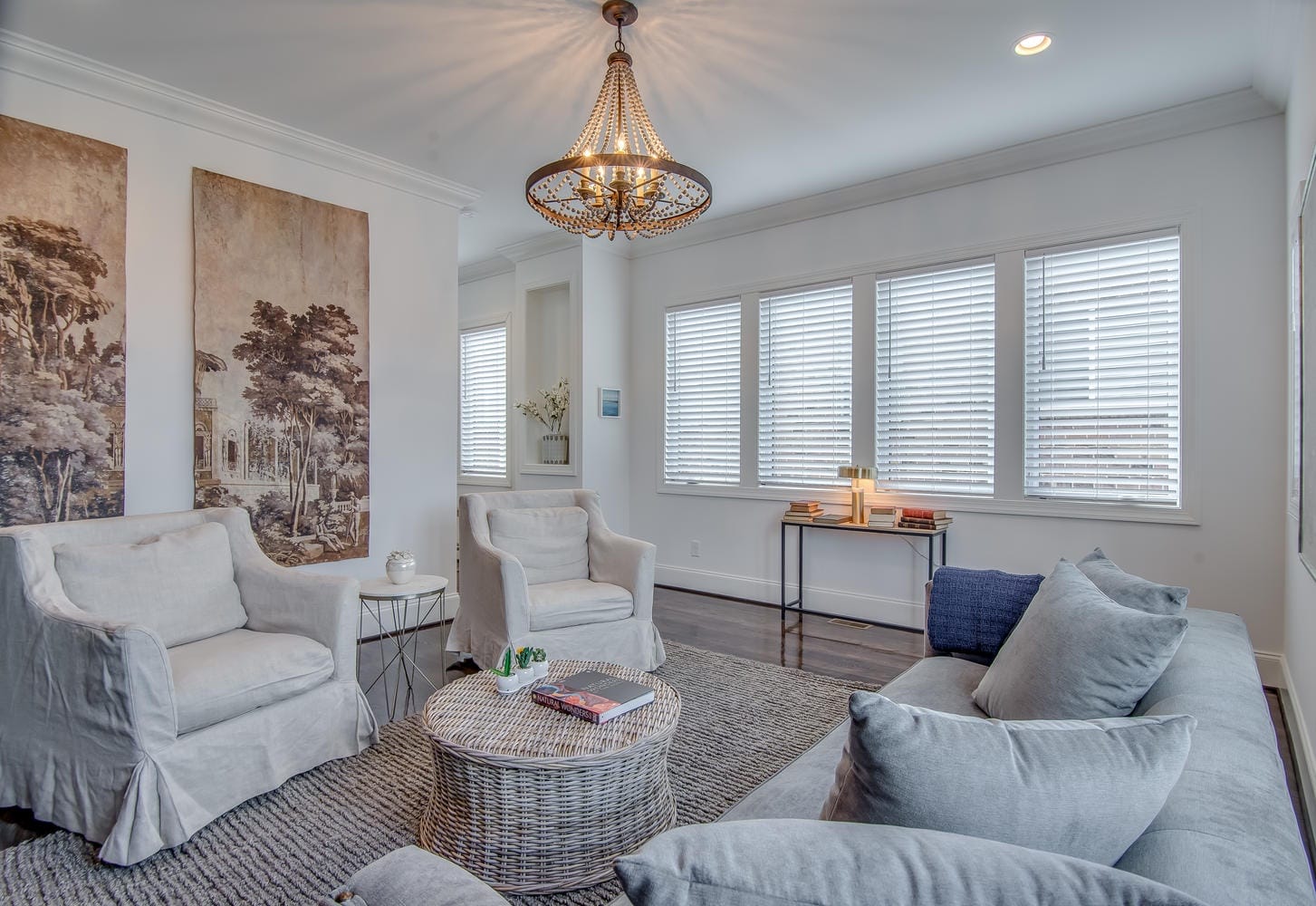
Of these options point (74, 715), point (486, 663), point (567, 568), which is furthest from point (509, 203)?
point (74, 715)

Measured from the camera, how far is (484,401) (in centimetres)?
695

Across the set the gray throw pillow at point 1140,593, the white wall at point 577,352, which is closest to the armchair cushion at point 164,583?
the gray throw pillow at point 1140,593

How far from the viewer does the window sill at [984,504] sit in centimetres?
372

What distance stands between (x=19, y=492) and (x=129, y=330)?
85 centimetres

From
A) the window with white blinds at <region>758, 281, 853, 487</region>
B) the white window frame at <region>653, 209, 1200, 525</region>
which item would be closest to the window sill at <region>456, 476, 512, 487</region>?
the white window frame at <region>653, 209, 1200, 525</region>

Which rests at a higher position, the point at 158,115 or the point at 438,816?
the point at 158,115

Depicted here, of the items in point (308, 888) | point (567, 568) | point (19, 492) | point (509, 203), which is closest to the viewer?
point (308, 888)

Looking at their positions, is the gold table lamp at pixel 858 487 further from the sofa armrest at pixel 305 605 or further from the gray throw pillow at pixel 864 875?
the gray throw pillow at pixel 864 875

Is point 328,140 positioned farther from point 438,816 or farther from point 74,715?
point 438,816

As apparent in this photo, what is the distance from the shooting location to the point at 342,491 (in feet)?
13.5

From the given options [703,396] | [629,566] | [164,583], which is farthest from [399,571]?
[703,396]

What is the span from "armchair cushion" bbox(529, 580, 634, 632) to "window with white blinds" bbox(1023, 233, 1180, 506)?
97.0 inches

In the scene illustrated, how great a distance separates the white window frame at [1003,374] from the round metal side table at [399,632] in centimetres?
236

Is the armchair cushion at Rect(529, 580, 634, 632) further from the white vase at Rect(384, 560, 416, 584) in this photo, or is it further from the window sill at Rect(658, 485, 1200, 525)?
the window sill at Rect(658, 485, 1200, 525)
